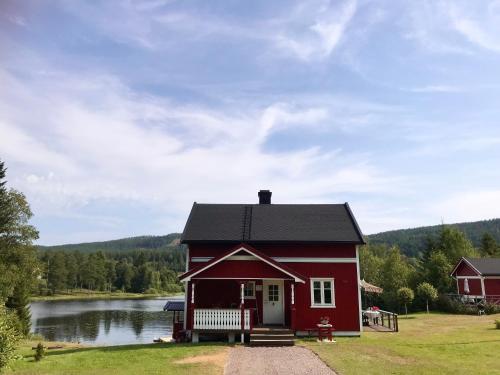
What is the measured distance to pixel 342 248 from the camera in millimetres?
20625

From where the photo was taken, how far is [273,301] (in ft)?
66.2

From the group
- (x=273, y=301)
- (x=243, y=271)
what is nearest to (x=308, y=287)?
(x=273, y=301)

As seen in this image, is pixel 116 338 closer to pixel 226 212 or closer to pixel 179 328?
pixel 179 328

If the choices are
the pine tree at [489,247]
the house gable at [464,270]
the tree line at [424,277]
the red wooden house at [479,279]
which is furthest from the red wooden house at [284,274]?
the pine tree at [489,247]

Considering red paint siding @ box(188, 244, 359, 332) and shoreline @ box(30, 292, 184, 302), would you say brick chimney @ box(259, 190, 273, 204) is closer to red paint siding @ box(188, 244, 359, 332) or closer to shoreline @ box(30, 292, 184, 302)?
red paint siding @ box(188, 244, 359, 332)

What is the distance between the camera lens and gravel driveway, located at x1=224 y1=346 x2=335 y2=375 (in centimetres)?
1210

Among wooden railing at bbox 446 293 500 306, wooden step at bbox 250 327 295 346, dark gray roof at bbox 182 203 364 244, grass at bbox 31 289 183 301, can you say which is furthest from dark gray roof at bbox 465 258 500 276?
grass at bbox 31 289 183 301

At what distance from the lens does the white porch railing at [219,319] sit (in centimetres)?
1792

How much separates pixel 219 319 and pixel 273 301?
10.8 feet

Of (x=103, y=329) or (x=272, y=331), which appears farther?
(x=103, y=329)

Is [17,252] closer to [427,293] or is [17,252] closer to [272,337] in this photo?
[272,337]

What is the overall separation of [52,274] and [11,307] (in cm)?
7365

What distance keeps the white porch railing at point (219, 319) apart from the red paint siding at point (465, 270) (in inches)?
1093

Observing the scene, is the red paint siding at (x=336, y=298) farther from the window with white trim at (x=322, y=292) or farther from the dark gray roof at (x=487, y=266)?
the dark gray roof at (x=487, y=266)
